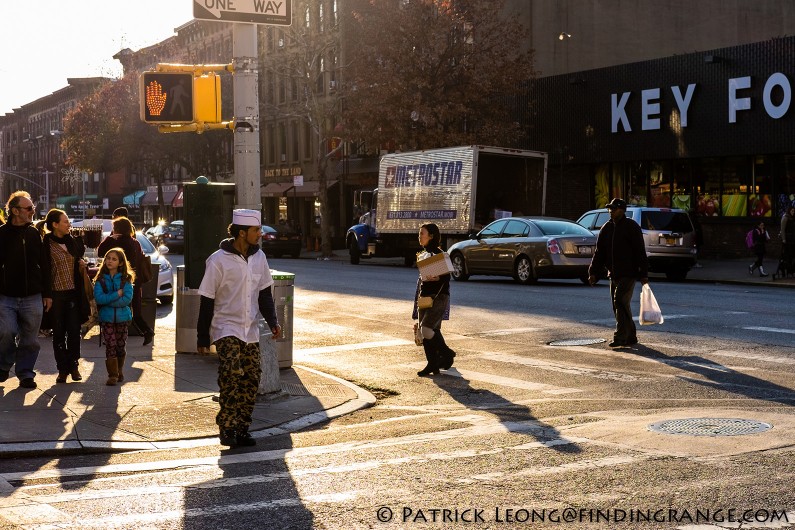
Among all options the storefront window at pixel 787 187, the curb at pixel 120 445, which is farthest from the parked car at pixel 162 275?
the storefront window at pixel 787 187

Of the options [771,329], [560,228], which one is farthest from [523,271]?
[771,329]

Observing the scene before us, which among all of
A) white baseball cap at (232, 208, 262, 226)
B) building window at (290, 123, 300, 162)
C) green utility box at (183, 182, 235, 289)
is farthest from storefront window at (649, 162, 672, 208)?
building window at (290, 123, 300, 162)

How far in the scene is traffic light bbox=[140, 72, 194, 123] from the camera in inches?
503

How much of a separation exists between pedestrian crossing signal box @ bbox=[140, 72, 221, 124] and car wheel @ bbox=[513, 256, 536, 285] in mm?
14581

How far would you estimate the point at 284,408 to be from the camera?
35.6 feet

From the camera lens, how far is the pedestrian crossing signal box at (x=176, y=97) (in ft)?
41.9

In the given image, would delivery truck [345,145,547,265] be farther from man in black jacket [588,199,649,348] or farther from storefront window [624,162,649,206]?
man in black jacket [588,199,649,348]

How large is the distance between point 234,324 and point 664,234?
73.3 ft

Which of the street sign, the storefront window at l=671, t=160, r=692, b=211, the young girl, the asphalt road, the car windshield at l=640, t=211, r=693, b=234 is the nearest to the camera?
the asphalt road

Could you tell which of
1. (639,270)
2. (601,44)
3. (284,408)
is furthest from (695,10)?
(284,408)

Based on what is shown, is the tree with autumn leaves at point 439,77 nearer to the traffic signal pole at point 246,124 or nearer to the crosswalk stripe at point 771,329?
the crosswalk stripe at point 771,329

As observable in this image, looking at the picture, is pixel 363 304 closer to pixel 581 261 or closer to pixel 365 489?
pixel 581 261

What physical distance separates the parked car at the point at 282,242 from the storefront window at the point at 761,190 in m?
20.7

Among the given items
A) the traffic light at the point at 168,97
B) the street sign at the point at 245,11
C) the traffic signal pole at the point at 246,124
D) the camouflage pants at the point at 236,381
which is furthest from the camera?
the traffic light at the point at 168,97
